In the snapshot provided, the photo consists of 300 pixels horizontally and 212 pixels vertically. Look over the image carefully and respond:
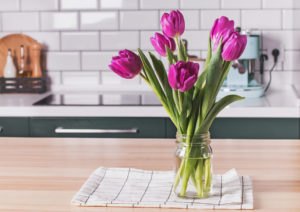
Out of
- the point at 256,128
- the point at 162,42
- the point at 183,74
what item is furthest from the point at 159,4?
the point at 183,74

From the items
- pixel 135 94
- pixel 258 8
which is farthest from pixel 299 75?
pixel 135 94

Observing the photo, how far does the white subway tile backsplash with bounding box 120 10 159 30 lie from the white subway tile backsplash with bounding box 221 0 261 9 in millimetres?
392

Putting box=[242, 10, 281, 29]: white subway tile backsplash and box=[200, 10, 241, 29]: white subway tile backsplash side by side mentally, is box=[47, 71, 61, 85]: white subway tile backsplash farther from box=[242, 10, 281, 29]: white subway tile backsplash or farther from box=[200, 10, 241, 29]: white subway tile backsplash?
box=[242, 10, 281, 29]: white subway tile backsplash

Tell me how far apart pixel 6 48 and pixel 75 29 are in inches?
16.0

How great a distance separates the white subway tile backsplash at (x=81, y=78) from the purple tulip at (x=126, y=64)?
7.08ft

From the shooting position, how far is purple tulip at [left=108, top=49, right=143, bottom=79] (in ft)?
3.49

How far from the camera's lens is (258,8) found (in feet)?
10.1

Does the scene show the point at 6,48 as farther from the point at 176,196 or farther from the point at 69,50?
the point at 176,196

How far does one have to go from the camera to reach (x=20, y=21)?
3.22 metres

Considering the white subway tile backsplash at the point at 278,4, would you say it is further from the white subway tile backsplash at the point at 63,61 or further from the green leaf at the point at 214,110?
the green leaf at the point at 214,110

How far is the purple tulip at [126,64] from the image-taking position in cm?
106

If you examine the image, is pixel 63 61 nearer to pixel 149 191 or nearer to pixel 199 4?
pixel 199 4

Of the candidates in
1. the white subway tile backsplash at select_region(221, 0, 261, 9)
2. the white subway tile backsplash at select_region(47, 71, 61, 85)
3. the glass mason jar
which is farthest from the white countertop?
the glass mason jar

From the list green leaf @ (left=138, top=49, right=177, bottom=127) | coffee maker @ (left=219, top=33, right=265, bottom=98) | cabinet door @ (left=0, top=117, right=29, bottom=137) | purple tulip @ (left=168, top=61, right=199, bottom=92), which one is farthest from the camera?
coffee maker @ (left=219, top=33, right=265, bottom=98)
